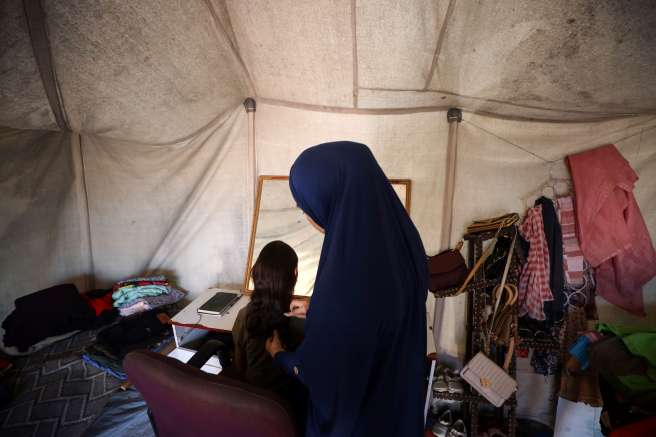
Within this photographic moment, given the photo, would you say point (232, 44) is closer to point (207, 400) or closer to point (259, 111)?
point (259, 111)

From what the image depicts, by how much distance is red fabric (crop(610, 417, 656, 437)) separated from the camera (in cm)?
79

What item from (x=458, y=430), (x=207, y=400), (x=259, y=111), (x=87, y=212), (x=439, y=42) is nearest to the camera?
(x=207, y=400)

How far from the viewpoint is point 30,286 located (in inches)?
62.3

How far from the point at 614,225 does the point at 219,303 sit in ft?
6.75

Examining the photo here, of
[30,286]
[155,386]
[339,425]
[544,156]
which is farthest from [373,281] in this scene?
A: [30,286]

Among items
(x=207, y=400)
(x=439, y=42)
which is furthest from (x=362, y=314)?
(x=439, y=42)

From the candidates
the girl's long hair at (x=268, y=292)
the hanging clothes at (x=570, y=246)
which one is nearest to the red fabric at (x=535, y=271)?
the hanging clothes at (x=570, y=246)

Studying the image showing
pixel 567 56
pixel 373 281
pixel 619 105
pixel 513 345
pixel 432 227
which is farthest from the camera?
pixel 432 227

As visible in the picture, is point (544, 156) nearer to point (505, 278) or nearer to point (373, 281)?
point (505, 278)

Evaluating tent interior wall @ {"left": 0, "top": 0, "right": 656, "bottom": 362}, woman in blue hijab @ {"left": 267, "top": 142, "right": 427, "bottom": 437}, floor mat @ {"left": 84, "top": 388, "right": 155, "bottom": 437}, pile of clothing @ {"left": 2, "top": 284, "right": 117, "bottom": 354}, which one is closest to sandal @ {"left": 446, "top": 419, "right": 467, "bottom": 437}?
tent interior wall @ {"left": 0, "top": 0, "right": 656, "bottom": 362}

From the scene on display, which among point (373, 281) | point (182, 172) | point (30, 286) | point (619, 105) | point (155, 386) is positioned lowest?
point (30, 286)

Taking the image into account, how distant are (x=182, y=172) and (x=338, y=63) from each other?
1265mm

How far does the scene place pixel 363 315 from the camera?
596 mm

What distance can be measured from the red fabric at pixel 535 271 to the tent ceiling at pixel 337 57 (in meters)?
0.55
